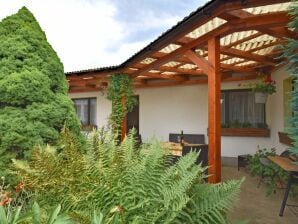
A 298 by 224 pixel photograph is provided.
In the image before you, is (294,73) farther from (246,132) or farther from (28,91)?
(246,132)

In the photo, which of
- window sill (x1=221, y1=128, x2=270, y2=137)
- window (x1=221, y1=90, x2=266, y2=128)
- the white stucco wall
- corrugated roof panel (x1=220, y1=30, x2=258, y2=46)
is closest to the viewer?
corrugated roof panel (x1=220, y1=30, x2=258, y2=46)

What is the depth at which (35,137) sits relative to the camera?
329 cm

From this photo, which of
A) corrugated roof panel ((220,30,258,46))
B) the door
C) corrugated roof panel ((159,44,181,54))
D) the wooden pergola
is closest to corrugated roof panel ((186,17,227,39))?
the wooden pergola

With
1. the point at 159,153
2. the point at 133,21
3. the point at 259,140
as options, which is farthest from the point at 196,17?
the point at 133,21

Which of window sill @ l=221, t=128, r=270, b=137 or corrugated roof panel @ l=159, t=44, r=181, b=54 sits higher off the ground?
corrugated roof panel @ l=159, t=44, r=181, b=54

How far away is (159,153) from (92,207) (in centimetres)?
63

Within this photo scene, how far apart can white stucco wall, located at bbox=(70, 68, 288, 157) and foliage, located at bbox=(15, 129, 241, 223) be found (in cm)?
529

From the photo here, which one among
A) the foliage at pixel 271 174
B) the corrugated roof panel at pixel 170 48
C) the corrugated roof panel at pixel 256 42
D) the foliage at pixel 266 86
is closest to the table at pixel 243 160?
the foliage at pixel 271 174

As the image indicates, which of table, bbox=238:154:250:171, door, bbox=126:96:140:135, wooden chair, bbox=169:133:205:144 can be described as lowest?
table, bbox=238:154:250:171

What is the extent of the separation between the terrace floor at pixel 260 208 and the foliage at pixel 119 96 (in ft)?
10.6

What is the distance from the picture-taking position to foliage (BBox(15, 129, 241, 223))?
2.16 metres

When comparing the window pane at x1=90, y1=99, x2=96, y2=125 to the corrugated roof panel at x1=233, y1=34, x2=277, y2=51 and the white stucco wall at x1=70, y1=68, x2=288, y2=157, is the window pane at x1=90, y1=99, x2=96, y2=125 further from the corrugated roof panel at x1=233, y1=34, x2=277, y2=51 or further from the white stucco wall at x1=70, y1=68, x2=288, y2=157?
the corrugated roof panel at x1=233, y1=34, x2=277, y2=51

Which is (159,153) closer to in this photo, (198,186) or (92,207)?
(198,186)

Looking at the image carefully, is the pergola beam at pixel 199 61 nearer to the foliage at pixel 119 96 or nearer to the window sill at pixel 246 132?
the foliage at pixel 119 96
